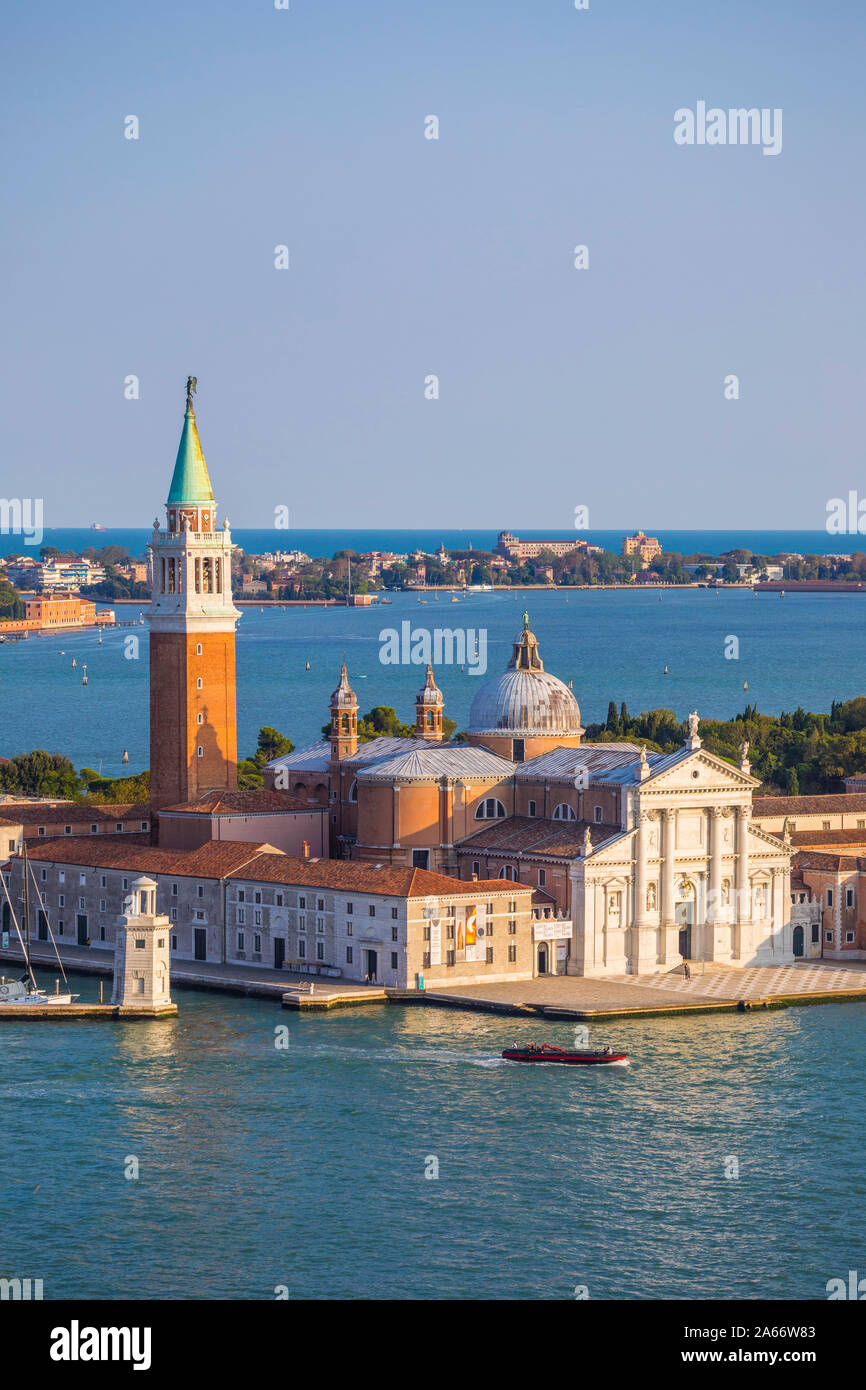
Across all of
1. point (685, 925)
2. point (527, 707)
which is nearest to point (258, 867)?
point (527, 707)

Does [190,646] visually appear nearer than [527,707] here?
No

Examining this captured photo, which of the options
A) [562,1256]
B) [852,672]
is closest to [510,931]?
[562,1256]

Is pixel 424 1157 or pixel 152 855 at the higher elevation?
pixel 152 855

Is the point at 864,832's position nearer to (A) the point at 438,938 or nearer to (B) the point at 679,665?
(A) the point at 438,938

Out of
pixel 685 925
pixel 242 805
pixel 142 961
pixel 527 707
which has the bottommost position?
pixel 685 925

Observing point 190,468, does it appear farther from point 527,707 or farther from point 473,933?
point 473,933

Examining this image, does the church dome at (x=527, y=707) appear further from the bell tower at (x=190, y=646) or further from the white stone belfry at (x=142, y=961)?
the white stone belfry at (x=142, y=961)

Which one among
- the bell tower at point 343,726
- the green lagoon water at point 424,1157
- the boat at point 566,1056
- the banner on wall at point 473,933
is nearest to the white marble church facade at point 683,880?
the banner on wall at point 473,933

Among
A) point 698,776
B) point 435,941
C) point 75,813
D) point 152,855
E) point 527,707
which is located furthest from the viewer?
point 75,813
